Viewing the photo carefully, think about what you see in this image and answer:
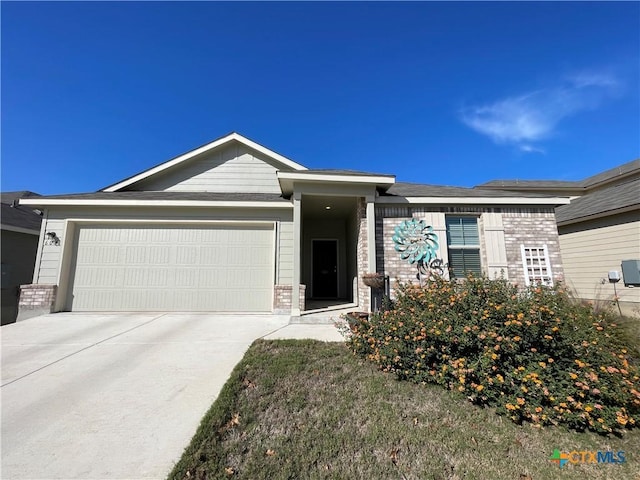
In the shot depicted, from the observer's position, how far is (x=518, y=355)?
3076 mm

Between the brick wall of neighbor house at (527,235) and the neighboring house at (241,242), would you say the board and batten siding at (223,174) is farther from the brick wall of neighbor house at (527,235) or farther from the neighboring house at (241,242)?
the brick wall of neighbor house at (527,235)

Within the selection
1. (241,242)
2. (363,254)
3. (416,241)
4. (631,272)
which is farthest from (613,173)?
(241,242)

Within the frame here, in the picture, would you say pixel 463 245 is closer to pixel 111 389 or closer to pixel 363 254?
pixel 363 254

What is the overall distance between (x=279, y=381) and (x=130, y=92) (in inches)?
463

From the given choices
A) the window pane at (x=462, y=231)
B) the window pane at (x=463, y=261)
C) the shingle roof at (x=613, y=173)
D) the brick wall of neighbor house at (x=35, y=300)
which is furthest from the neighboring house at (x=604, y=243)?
the brick wall of neighbor house at (x=35, y=300)

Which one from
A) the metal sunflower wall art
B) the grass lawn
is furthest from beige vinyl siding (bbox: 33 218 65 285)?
the metal sunflower wall art

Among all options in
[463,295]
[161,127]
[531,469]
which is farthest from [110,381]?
[161,127]

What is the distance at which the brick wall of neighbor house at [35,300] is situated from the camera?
22.7ft

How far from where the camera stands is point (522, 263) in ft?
24.3

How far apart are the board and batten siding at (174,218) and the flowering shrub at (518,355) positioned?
4.10 meters

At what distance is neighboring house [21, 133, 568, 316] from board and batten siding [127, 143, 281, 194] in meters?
1.68

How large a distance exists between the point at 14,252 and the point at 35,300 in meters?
3.87

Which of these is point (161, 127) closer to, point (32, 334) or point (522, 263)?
point (32, 334)

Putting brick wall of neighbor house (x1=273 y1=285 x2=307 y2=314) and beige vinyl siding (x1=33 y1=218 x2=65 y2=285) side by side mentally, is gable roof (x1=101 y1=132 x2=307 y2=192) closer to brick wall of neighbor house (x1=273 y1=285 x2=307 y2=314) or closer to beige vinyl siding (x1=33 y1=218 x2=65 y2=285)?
beige vinyl siding (x1=33 y1=218 x2=65 y2=285)
